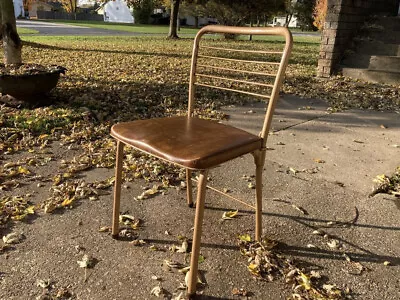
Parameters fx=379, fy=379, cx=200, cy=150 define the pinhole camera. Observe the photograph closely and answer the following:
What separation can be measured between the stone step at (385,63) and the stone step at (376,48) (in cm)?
35

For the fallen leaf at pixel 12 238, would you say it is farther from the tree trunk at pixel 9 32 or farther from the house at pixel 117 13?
the house at pixel 117 13

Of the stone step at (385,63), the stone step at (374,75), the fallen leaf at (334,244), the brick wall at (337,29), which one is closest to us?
the fallen leaf at (334,244)

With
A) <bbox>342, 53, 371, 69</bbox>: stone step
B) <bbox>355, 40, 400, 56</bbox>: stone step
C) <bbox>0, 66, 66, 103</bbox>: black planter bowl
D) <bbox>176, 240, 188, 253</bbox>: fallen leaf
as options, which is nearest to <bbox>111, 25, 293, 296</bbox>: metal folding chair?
<bbox>176, 240, 188, 253</bbox>: fallen leaf

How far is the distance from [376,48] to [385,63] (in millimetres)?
657

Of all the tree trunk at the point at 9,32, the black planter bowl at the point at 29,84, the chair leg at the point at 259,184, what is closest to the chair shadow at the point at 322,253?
the chair leg at the point at 259,184

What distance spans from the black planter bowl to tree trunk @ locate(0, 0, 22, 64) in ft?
3.16

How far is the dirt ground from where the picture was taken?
1842mm

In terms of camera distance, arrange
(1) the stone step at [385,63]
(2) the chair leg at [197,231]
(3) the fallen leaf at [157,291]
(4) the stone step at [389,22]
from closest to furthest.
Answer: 1. (2) the chair leg at [197,231]
2. (3) the fallen leaf at [157,291]
3. (1) the stone step at [385,63]
4. (4) the stone step at [389,22]

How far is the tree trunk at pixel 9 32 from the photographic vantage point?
526cm

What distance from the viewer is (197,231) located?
1.68 metres

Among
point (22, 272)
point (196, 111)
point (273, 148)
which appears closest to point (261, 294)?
point (22, 272)

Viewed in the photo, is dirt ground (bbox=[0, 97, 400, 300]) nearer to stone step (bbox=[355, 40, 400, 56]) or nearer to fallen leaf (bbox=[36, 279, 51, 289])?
fallen leaf (bbox=[36, 279, 51, 289])

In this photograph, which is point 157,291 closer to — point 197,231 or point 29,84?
point 197,231

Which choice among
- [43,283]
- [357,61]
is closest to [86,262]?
[43,283]
